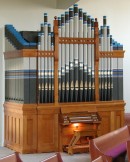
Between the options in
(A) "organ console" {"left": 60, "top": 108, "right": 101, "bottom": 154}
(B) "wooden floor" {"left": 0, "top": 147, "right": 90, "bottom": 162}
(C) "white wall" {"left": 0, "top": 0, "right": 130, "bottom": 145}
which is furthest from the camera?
(C) "white wall" {"left": 0, "top": 0, "right": 130, "bottom": 145}

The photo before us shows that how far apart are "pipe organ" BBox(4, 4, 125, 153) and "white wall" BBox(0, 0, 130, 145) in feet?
0.95

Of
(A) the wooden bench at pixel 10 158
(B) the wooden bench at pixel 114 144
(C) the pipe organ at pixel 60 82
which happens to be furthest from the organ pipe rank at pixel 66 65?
(A) the wooden bench at pixel 10 158

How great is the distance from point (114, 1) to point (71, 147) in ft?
12.1

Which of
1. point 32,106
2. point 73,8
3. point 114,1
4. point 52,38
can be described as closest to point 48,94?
point 32,106

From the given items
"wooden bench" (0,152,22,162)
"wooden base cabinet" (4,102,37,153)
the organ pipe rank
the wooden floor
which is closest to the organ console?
the wooden floor

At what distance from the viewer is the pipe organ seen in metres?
8.08

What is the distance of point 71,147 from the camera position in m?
7.93

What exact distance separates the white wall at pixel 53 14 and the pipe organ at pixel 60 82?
0.29 m

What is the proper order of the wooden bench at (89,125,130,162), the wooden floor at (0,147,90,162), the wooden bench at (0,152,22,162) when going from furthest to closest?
the wooden floor at (0,147,90,162), the wooden bench at (89,125,130,162), the wooden bench at (0,152,22,162)

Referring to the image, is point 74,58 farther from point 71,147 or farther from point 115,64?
point 71,147

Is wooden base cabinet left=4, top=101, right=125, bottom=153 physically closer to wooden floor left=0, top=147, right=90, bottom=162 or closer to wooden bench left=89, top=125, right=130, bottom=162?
wooden floor left=0, top=147, right=90, bottom=162

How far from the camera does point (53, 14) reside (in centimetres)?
924

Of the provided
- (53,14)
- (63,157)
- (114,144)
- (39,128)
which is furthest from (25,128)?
(53,14)

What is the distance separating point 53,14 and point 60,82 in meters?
1.79
